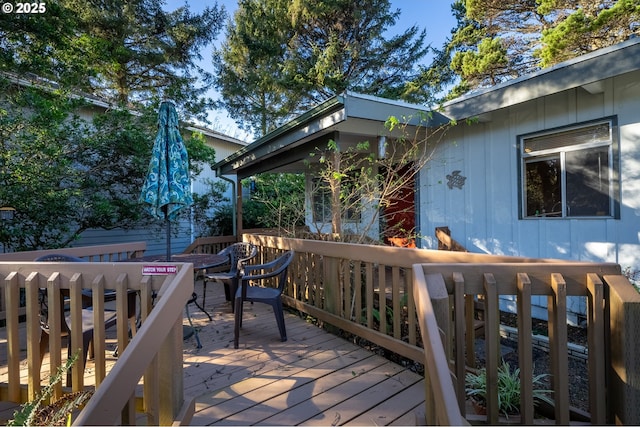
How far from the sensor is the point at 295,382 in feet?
8.21

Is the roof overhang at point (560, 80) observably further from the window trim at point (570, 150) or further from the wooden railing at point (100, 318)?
the wooden railing at point (100, 318)

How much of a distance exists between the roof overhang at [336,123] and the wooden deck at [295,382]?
8.68 feet

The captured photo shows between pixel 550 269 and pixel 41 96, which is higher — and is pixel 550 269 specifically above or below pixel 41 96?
below

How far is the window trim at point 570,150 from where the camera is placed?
12.0 feet

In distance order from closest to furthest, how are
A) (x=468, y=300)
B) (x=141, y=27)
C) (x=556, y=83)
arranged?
(x=468, y=300), (x=556, y=83), (x=141, y=27)

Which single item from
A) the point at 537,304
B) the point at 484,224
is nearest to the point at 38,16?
the point at 484,224

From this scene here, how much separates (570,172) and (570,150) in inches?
10.4

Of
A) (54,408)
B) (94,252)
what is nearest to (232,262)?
(94,252)

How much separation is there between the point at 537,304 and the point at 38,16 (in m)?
8.54

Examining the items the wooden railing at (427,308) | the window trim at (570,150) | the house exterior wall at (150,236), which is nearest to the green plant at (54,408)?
the wooden railing at (427,308)

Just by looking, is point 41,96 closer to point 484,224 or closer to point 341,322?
point 341,322

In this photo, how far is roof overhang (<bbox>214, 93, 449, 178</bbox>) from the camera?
4.14 metres

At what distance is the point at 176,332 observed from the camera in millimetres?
1863

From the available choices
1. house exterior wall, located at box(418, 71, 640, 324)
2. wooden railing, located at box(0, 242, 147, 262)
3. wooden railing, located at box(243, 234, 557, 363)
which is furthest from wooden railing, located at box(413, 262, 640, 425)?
wooden railing, located at box(0, 242, 147, 262)
